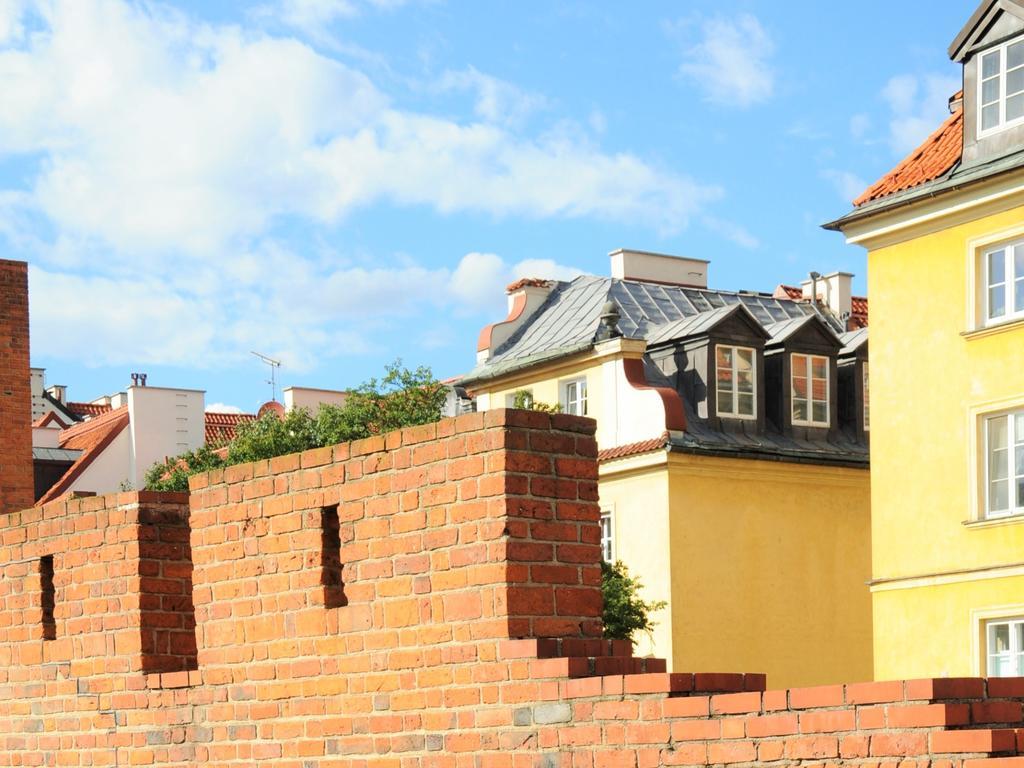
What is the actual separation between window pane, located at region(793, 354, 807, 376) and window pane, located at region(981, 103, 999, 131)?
1051 cm

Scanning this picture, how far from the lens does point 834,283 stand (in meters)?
42.4

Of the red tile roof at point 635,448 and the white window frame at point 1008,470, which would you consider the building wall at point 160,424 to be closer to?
the red tile roof at point 635,448

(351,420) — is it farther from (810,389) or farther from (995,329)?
(995,329)

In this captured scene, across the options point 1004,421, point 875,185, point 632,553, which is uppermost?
point 875,185

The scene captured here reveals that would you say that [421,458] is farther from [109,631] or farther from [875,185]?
[875,185]

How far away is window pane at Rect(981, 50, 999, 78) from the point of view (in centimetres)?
2425

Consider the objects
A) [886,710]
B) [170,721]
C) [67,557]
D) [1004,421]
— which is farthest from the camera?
[1004,421]

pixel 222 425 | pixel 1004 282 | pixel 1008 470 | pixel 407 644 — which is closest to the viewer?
pixel 407 644

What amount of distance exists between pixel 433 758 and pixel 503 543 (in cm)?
97

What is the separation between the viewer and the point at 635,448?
3259 cm

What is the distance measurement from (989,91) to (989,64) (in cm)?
35

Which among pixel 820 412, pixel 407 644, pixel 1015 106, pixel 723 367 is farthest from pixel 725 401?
pixel 407 644

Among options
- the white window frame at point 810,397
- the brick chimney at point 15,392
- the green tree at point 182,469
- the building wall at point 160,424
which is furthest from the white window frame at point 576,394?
the building wall at point 160,424

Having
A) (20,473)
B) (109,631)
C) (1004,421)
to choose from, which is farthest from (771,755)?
(20,473)
